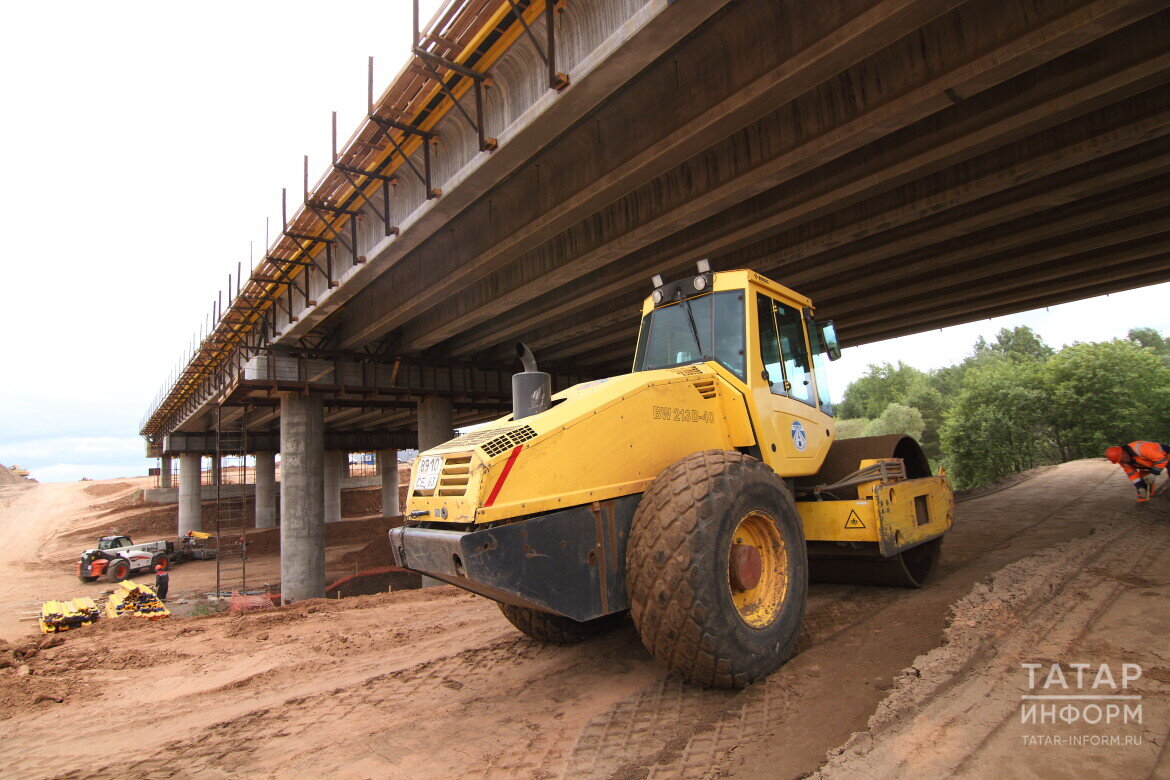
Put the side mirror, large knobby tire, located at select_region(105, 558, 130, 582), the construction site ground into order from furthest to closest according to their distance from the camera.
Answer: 1. large knobby tire, located at select_region(105, 558, 130, 582)
2. the side mirror
3. the construction site ground

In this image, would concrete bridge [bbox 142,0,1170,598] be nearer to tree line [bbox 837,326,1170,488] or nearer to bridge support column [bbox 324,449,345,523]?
tree line [bbox 837,326,1170,488]

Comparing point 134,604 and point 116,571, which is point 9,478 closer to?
point 116,571

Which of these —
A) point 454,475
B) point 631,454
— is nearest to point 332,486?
point 454,475

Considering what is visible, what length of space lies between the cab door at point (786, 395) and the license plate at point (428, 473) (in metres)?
2.70

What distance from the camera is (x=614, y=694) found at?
4449 millimetres

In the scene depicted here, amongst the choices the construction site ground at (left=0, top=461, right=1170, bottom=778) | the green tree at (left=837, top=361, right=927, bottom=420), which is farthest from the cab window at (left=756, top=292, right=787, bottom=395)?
the green tree at (left=837, top=361, right=927, bottom=420)

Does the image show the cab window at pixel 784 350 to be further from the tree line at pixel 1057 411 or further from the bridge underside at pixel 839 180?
the tree line at pixel 1057 411

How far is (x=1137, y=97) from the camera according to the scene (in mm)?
7832

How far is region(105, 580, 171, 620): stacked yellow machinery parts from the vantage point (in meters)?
12.2

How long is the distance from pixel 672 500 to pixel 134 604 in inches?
545

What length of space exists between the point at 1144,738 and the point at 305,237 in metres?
14.2

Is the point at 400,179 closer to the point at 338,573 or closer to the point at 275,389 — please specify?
the point at 275,389

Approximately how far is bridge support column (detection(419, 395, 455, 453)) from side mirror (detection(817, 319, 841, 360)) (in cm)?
1511

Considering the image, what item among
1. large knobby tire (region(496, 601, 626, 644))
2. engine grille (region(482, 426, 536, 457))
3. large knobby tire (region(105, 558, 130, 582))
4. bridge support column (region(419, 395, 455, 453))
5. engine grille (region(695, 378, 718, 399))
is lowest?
large knobby tire (region(105, 558, 130, 582))
